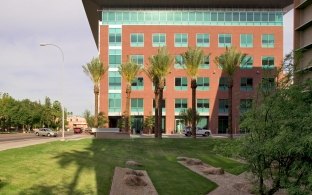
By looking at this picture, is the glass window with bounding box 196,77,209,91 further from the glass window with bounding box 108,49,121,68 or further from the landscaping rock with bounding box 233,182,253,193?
the landscaping rock with bounding box 233,182,253,193

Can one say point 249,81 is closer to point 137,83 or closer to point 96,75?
point 137,83

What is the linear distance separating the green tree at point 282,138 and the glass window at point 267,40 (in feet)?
256

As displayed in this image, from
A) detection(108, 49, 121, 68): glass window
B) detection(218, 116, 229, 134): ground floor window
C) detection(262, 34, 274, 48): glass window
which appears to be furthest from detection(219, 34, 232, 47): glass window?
detection(108, 49, 121, 68): glass window

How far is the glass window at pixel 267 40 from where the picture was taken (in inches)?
3489

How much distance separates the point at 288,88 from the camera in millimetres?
12570

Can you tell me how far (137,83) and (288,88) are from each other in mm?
75998

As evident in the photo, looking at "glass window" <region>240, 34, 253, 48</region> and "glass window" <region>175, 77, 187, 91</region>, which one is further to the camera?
"glass window" <region>240, 34, 253, 48</region>

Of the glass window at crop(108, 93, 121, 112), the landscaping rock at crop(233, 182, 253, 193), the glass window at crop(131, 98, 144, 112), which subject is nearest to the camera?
the landscaping rock at crop(233, 182, 253, 193)

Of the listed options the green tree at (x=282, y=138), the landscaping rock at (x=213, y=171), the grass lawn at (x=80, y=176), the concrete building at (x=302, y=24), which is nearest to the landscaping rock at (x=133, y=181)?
the grass lawn at (x=80, y=176)

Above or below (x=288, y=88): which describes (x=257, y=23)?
above

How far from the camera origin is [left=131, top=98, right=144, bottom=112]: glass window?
87.9 m

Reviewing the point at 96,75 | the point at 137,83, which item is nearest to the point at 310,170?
the point at 96,75

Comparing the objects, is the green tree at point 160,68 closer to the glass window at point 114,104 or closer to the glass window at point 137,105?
the glass window at point 114,104

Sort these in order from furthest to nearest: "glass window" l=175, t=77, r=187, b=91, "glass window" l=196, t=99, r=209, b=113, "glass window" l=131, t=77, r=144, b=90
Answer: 1. "glass window" l=175, t=77, r=187, b=91
2. "glass window" l=196, t=99, r=209, b=113
3. "glass window" l=131, t=77, r=144, b=90
